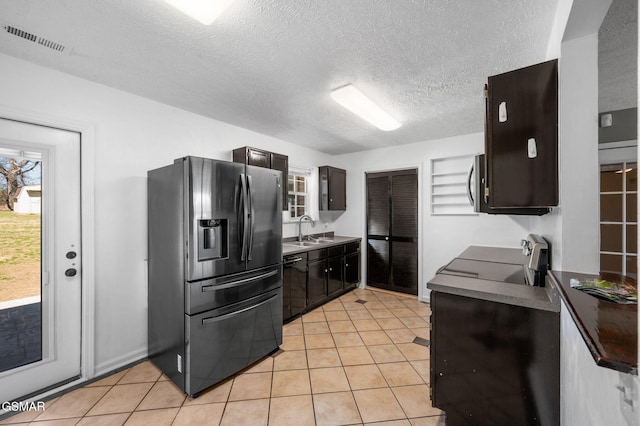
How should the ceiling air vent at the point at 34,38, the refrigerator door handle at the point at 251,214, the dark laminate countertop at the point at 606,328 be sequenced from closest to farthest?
the dark laminate countertop at the point at 606,328, the ceiling air vent at the point at 34,38, the refrigerator door handle at the point at 251,214

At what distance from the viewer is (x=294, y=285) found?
3.25m

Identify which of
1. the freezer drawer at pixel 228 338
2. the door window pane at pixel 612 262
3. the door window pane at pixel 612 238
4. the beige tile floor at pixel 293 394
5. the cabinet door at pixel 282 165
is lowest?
the beige tile floor at pixel 293 394

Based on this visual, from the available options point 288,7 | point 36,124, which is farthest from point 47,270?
point 288,7

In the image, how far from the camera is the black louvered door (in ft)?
13.7

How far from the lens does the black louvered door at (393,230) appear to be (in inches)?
165

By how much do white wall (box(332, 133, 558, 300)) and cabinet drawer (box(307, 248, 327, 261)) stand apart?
116 cm

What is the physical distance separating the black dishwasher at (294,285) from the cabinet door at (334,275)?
1.83 feet

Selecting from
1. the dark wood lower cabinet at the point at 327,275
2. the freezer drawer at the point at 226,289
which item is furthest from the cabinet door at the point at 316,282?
the freezer drawer at the point at 226,289

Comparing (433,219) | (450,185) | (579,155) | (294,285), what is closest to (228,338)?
(294,285)

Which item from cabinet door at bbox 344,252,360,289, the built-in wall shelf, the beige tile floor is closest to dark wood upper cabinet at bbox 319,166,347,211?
cabinet door at bbox 344,252,360,289

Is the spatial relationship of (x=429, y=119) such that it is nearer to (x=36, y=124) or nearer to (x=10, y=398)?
(x=36, y=124)

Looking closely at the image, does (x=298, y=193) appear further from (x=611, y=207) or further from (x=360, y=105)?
(x=611, y=207)

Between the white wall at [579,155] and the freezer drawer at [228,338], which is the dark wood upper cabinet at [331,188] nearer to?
the freezer drawer at [228,338]

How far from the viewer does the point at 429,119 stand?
3072mm
